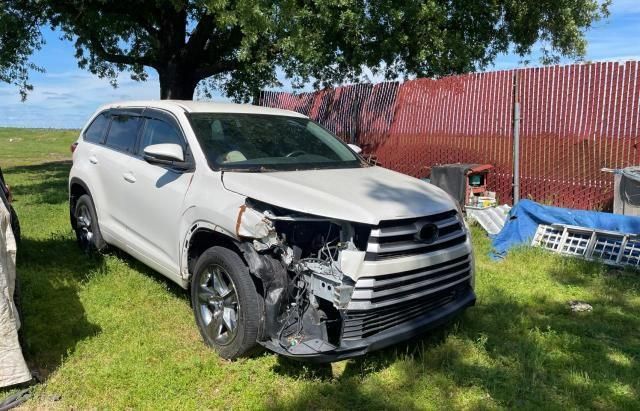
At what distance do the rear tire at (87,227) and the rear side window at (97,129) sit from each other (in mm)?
650

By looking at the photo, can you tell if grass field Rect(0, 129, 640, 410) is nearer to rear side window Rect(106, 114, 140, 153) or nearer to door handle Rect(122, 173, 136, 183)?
door handle Rect(122, 173, 136, 183)

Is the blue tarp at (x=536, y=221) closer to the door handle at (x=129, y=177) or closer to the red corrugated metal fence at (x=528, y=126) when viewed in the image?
the red corrugated metal fence at (x=528, y=126)

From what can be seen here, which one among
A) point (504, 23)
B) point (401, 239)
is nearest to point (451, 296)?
point (401, 239)

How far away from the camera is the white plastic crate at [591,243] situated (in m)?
5.98

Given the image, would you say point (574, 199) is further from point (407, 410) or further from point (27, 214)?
point (27, 214)

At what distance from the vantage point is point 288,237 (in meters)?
3.64

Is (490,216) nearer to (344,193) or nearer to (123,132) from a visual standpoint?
(344,193)

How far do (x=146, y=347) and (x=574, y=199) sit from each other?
6.57m

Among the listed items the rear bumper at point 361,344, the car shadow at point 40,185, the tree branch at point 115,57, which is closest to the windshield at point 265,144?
the rear bumper at point 361,344

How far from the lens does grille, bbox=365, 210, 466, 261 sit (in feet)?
10.7

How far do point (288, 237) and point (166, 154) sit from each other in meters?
1.22

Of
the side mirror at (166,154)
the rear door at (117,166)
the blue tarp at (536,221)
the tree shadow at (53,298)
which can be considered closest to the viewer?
the tree shadow at (53,298)

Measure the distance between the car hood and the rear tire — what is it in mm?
2583

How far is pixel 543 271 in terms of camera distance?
19.4 feet
